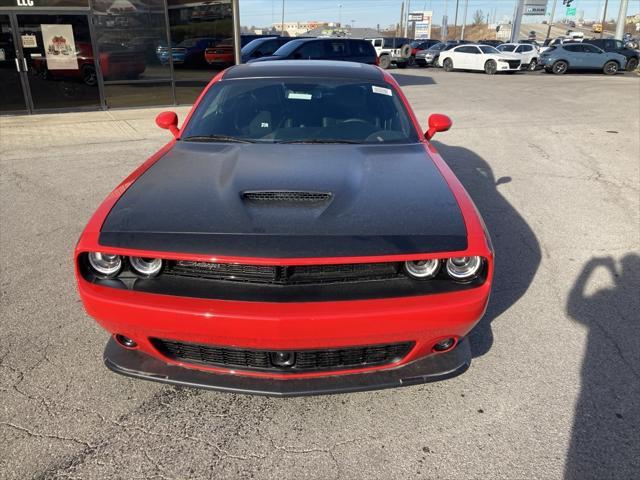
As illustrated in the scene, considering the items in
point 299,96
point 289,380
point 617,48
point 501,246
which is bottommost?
point 501,246

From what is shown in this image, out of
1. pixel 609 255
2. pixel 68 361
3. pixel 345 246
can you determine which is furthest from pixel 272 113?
pixel 609 255

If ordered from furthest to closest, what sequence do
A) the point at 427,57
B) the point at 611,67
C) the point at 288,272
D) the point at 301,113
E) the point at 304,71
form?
the point at 427,57 < the point at 611,67 < the point at 304,71 < the point at 301,113 < the point at 288,272

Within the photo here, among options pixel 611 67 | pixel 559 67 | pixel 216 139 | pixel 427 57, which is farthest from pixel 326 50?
pixel 611 67

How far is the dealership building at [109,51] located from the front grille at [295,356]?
11.2 m

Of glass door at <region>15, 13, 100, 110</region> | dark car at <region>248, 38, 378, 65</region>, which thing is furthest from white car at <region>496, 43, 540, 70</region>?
glass door at <region>15, 13, 100, 110</region>

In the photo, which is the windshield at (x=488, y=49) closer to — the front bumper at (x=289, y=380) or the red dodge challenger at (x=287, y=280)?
the red dodge challenger at (x=287, y=280)

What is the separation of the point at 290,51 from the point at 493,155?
9047 mm

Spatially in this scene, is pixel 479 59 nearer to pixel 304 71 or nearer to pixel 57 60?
pixel 57 60

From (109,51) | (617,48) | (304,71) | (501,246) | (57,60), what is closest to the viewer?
(304,71)

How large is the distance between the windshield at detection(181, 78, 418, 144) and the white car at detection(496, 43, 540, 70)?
27.9 m

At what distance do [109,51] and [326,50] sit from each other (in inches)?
286

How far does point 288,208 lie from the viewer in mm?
A: 2350

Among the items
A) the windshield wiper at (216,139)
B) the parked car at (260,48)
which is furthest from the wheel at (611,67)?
the windshield wiper at (216,139)

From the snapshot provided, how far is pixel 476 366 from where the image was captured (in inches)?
112
